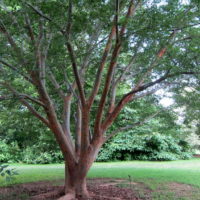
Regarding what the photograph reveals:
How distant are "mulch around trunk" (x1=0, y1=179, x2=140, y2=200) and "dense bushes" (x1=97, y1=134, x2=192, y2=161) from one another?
7.80 m

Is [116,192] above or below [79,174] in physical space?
below

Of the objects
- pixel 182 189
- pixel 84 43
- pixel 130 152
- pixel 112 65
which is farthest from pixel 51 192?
pixel 130 152

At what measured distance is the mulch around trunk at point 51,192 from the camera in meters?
6.59

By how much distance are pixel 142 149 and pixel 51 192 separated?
10.4m

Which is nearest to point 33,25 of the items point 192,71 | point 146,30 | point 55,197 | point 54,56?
point 54,56

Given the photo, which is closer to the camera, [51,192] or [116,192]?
[51,192]

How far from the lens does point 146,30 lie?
4.81m

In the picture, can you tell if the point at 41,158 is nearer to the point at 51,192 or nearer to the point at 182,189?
the point at 51,192

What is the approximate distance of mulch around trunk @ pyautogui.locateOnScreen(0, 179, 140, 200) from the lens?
659cm

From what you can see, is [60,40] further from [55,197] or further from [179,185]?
[179,185]

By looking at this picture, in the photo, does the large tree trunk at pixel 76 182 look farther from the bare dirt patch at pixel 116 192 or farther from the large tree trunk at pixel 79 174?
the bare dirt patch at pixel 116 192

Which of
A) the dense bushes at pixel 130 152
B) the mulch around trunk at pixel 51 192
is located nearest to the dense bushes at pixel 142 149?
the dense bushes at pixel 130 152

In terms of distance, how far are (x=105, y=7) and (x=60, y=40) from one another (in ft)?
3.57

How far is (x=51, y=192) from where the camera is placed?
7.00m
